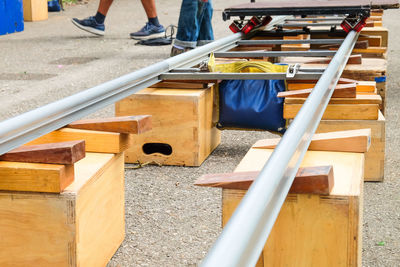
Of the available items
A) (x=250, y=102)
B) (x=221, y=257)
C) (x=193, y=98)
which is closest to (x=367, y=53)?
(x=250, y=102)

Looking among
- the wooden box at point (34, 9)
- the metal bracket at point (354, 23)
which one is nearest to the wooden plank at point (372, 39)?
the metal bracket at point (354, 23)

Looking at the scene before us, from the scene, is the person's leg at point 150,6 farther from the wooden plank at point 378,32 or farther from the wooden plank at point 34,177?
the wooden plank at point 34,177

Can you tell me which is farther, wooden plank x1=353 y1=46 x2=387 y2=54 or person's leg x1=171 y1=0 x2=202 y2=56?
person's leg x1=171 y1=0 x2=202 y2=56

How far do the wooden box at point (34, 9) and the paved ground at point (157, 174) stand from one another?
9.96 feet

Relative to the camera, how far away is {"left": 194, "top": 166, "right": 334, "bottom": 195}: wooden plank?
1880 millimetres

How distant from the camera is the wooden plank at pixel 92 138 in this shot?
7.97ft

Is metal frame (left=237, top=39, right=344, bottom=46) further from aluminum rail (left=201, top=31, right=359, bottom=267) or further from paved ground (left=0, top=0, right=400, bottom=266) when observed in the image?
aluminum rail (left=201, top=31, right=359, bottom=267)

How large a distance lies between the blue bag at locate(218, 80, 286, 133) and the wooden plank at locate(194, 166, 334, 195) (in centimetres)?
199

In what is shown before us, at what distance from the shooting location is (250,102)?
4.02 m

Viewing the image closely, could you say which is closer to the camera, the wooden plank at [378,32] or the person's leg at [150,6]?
the wooden plank at [378,32]

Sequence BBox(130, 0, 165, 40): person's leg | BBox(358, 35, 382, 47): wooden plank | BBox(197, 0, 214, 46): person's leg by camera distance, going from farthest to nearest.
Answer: BBox(130, 0, 165, 40): person's leg, BBox(197, 0, 214, 46): person's leg, BBox(358, 35, 382, 47): wooden plank

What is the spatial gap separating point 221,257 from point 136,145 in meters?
2.90

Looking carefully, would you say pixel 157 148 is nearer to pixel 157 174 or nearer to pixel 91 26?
pixel 157 174

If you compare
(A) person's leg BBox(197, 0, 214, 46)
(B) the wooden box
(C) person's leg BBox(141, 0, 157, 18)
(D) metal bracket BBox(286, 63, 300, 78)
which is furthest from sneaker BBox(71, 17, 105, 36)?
(D) metal bracket BBox(286, 63, 300, 78)
